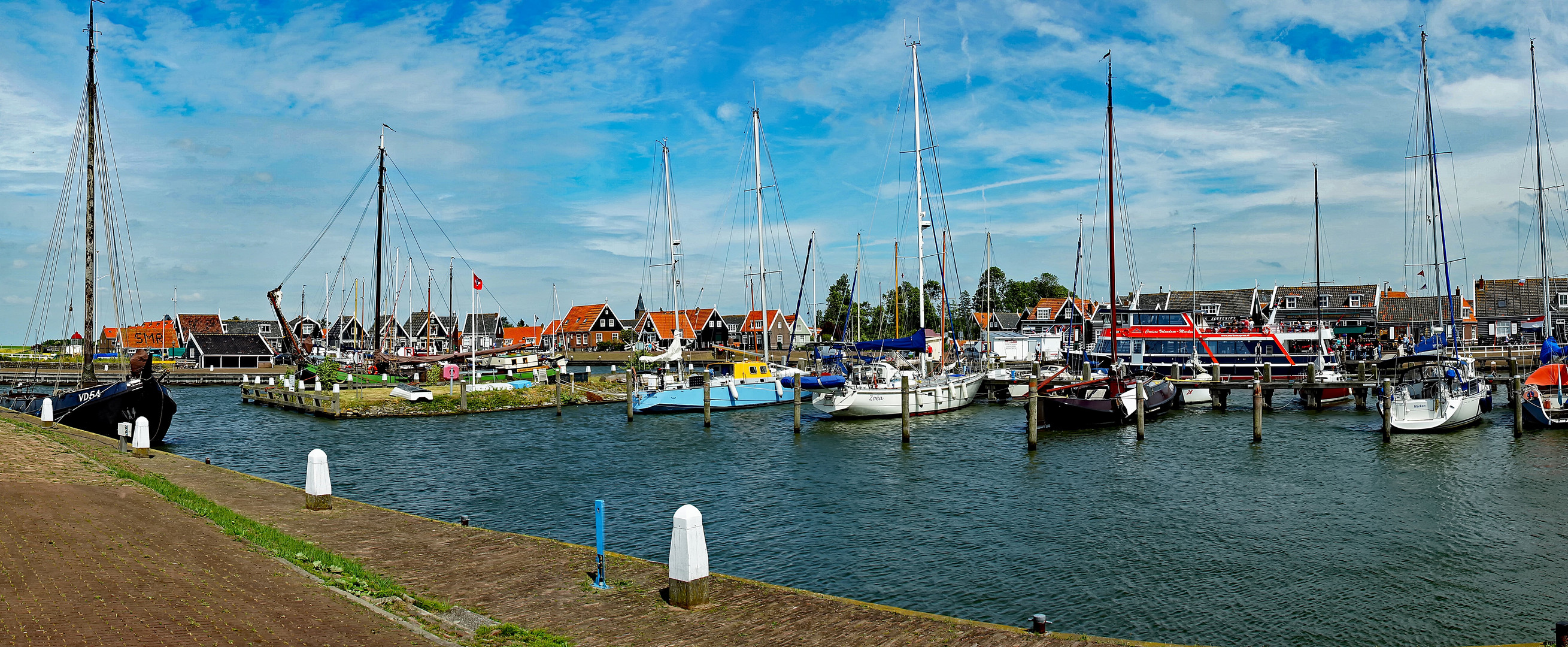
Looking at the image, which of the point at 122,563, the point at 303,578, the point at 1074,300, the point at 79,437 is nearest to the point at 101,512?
the point at 122,563

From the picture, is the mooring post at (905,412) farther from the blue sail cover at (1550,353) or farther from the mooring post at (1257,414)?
the blue sail cover at (1550,353)

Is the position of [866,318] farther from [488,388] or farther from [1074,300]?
[488,388]

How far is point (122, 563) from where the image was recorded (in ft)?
34.4

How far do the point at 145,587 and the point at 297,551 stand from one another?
3038 mm

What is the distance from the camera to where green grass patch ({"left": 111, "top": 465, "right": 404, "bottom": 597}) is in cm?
1127

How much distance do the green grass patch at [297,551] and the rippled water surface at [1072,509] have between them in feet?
25.5

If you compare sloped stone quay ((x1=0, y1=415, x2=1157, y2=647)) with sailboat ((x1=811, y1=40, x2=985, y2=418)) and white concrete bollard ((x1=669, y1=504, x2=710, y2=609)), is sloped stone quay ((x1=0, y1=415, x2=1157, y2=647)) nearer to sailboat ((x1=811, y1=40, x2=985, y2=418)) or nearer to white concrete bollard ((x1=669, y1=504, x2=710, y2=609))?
white concrete bollard ((x1=669, y1=504, x2=710, y2=609))

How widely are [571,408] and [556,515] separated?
107ft

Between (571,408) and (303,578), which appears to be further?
(571,408)

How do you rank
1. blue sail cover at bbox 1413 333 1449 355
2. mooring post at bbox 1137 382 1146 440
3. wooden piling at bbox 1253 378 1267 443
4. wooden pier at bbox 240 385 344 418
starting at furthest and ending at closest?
1. blue sail cover at bbox 1413 333 1449 355
2. wooden pier at bbox 240 385 344 418
3. mooring post at bbox 1137 382 1146 440
4. wooden piling at bbox 1253 378 1267 443

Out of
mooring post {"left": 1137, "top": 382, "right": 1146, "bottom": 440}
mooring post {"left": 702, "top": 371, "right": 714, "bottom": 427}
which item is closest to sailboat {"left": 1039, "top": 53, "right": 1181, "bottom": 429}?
mooring post {"left": 1137, "top": 382, "right": 1146, "bottom": 440}

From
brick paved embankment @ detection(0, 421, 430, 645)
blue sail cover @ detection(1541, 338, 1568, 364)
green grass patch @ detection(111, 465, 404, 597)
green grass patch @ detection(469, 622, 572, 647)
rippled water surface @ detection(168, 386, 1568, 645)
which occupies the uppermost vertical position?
blue sail cover @ detection(1541, 338, 1568, 364)

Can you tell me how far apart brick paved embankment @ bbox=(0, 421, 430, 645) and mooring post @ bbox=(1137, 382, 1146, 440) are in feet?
111

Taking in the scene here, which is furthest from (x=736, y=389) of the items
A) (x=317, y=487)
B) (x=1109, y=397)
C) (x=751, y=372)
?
(x=317, y=487)
